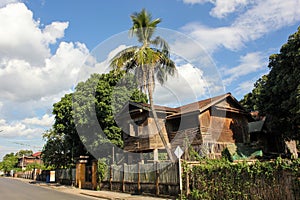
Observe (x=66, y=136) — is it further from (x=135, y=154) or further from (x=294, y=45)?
(x=294, y=45)

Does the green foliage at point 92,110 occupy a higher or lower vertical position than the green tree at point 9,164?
higher

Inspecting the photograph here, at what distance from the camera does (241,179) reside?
11.0 metres

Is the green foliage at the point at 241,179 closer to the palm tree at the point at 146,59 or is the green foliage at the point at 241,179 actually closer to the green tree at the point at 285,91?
the palm tree at the point at 146,59

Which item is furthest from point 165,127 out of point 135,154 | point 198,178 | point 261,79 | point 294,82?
point 261,79

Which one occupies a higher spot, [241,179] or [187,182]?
[241,179]

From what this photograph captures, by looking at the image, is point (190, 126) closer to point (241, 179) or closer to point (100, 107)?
point (100, 107)

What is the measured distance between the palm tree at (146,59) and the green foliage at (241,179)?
5.48m

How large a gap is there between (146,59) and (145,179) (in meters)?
7.17

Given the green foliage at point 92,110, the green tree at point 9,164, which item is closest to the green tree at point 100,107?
the green foliage at point 92,110

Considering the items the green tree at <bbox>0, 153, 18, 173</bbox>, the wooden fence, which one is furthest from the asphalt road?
the green tree at <bbox>0, 153, 18, 173</bbox>

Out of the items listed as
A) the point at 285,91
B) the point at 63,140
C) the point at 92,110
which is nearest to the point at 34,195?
the point at 92,110

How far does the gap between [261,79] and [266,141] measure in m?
9.18

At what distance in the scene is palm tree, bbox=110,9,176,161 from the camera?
18172 millimetres

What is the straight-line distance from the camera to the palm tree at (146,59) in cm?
1817
